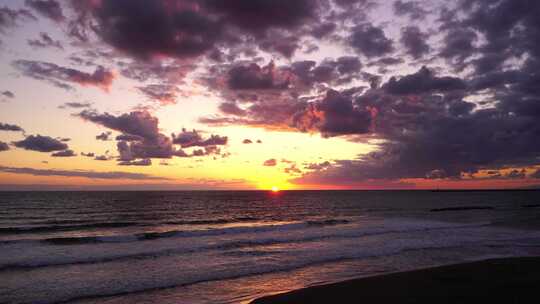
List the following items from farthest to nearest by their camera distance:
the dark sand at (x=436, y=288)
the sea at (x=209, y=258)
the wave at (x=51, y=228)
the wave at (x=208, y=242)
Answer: the wave at (x=51, y=228) < the wave at (x=208, y=242) < the sea at (x=209, y=258) < the dark sand at (x=436, y=288)

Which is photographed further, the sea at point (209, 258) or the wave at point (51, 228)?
the wave at point (51, 228)

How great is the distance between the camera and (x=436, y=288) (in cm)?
1580

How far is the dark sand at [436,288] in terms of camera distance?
1427cm

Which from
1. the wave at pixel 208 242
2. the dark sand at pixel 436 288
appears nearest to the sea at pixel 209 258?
the wave at pixel 208 242

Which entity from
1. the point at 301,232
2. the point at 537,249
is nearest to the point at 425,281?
the point at 537,249

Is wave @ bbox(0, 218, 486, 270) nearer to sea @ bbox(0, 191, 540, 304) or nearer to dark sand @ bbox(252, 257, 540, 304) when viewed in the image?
sea @ bbox(0, 191, 540, 304)

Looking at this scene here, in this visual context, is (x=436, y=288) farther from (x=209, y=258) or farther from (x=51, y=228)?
(x=51, y=228)

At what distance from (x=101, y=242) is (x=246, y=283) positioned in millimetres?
19430

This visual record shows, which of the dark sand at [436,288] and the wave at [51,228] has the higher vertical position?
the dark sand at [436,288]

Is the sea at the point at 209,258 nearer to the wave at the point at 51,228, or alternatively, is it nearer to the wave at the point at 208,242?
the wave at the point at 208,242

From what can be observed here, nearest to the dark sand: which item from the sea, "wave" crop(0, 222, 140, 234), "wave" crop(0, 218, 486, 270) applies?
the sea

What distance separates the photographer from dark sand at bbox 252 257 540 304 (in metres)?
14.3

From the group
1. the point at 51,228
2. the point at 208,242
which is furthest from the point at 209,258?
the point at 51,228

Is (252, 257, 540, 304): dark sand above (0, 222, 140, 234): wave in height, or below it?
above
